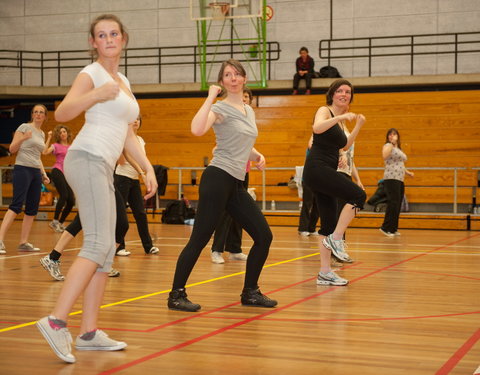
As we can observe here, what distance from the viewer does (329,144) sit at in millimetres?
5715

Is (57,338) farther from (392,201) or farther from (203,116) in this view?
(392,201)

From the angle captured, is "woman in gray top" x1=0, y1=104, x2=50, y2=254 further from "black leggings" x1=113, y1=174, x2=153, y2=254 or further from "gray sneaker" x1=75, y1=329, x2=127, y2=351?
"gray sneaker" x1=75, y1=329, x2=127, y2=351

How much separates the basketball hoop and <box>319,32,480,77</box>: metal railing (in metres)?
2.51

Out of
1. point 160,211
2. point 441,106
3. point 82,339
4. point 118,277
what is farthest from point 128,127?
point 441,106

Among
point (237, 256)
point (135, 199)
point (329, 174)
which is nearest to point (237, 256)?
point (237, 256)

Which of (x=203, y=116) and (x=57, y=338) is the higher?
(x=203, y=116)

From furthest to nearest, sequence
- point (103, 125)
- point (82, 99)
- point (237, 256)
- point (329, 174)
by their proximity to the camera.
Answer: point (237, 256) < point (329, 174) < point (103, 125) < point (82, 99)

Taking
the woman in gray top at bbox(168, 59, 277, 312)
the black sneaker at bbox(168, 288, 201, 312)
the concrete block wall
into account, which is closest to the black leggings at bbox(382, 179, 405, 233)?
the woman in gray top at bbox(168, 59, 277, 312)

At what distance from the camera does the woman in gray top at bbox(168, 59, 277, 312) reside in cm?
454

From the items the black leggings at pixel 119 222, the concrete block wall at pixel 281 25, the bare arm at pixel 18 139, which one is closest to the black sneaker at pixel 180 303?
the black leggings at pixel 119 222

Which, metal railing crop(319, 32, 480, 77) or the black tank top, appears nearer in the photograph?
the black tank top

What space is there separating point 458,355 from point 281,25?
52.3 feet

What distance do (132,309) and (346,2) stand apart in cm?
1479

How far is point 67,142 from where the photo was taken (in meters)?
10.8
